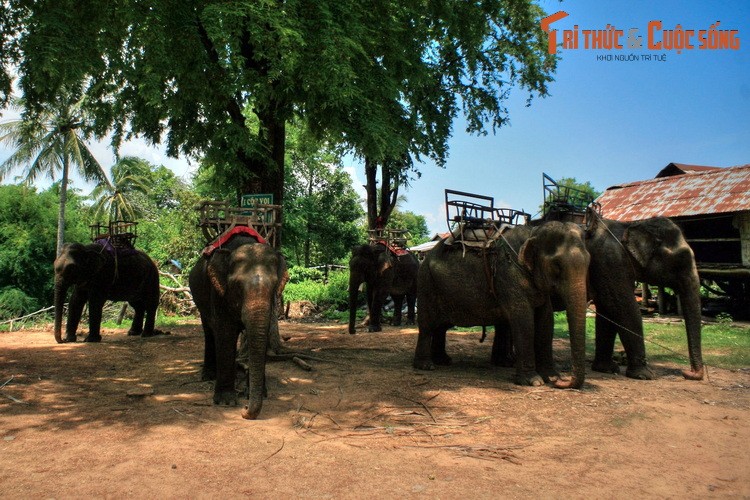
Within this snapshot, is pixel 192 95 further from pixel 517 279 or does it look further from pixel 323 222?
pixel 323 222

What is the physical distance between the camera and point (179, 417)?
5.99m

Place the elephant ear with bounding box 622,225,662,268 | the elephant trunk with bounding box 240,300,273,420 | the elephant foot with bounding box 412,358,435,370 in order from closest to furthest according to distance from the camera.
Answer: the elephant trunk with bounding box 240,300,273,420, the elephant ear with bounding box 622,225,662,268, the elephant foot with bounding box 412,358,435,370

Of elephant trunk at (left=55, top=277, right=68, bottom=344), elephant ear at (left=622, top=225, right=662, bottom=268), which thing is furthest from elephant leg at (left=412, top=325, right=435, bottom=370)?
elephant trunk at (left=55, top=277, right=68, bottom=344)

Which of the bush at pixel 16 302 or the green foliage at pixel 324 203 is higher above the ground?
the green foliage at pixel 324 203

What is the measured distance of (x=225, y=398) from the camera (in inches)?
258

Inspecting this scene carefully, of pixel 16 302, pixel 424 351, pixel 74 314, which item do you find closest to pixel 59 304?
pixel 74 314

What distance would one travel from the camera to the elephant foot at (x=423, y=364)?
8867 millimetres

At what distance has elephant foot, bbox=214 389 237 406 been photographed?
654cm

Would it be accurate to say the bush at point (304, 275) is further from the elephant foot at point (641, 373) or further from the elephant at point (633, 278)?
the elephant foot at point (641, 373)

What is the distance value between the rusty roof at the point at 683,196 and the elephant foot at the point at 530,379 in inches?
509

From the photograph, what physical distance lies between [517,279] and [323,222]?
2652 cm

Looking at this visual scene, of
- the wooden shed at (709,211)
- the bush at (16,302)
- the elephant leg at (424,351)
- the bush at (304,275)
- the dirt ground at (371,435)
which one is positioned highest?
the wooden shed at (709,211)

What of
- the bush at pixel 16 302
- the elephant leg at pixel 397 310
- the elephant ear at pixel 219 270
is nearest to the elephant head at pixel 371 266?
the elephant leg at pixel 397 310

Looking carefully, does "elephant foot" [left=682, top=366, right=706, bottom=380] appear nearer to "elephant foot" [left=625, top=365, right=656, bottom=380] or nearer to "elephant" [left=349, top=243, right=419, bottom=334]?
"elephant foot" [left=625, top=365, right=656, bottom=380]
